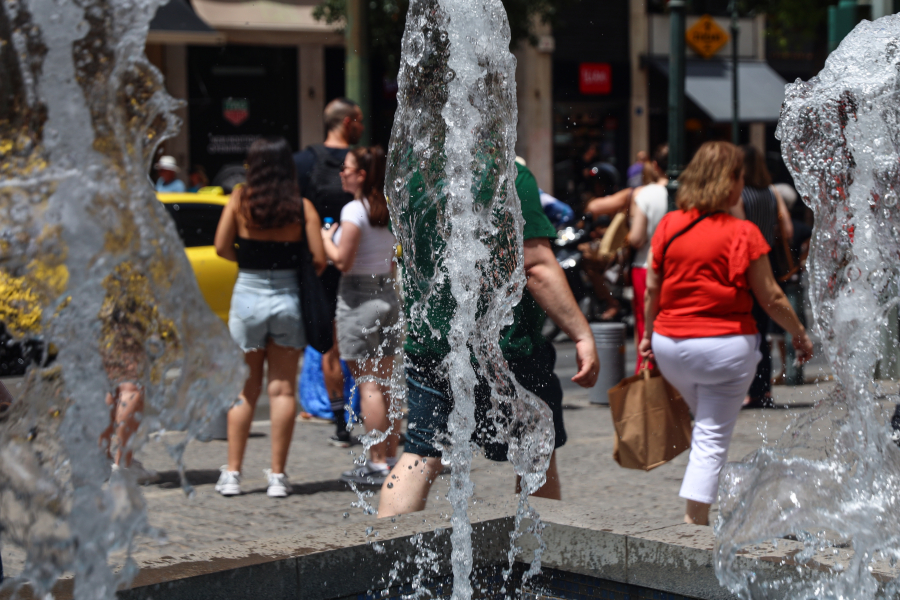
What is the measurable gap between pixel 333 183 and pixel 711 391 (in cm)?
291

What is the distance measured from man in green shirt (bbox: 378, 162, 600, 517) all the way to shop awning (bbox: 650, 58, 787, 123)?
20.6m

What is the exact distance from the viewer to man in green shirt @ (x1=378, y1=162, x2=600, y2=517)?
12.1 feet

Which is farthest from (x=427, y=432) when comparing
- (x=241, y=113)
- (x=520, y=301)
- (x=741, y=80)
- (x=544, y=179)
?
(x=741, y=80)

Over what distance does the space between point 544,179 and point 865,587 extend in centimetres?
2082

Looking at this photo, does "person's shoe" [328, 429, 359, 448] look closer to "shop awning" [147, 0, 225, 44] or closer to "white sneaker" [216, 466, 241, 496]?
"white sneaker" [216, 466, 241, 496]

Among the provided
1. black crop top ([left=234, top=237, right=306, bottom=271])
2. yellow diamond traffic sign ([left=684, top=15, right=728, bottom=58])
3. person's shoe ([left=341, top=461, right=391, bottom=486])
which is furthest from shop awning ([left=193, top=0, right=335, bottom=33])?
person's shoe ([left=341, top=461, right=391, bottom=486])

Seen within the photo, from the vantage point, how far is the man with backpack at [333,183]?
6.57 metres

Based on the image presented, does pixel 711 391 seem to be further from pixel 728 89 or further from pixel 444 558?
pixel 728 89

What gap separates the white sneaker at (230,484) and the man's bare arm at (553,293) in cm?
238

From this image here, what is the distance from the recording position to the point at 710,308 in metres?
4.50

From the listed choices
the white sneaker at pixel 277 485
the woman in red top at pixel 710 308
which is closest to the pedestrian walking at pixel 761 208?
the woman in red top at pixel 710 308

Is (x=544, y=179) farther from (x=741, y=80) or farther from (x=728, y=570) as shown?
(x=728, y=570)

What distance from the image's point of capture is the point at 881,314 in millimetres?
3959

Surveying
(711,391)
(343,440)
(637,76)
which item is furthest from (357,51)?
(637,76)
